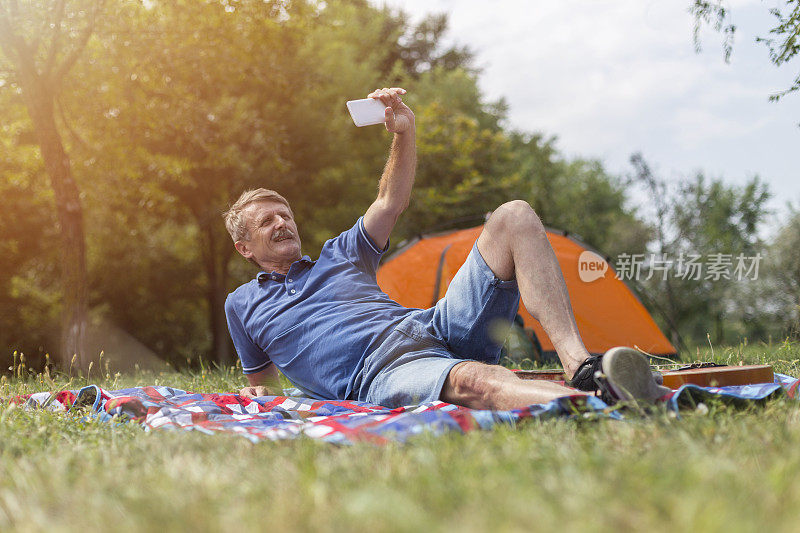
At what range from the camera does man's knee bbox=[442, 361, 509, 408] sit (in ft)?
7.37

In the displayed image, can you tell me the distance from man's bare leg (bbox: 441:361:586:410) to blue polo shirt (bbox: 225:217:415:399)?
452 millimetres

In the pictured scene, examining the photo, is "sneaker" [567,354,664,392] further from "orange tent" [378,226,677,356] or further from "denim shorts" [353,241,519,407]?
"orange tent" [378,226,677,356]

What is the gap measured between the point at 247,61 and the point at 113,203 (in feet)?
12.7

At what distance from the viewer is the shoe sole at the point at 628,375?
188 centimetres

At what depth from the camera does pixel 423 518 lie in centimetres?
104

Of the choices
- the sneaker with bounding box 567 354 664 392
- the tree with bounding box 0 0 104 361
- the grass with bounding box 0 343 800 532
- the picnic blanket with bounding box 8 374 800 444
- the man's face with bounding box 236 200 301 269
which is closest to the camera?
the grass with bounding box 0 343 800 532

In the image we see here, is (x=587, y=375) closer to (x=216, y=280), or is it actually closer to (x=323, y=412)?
(x=323, y=412)

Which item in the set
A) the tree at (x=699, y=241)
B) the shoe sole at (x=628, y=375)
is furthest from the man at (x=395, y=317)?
the tree at (x=699, y=241)

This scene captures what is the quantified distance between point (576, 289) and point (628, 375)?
4.40 m

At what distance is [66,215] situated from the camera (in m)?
6.34

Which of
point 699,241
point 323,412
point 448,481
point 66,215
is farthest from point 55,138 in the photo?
point 699,241

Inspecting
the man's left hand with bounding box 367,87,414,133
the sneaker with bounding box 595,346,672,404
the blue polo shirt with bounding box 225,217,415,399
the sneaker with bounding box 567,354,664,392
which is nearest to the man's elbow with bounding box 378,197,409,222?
the blue polo shirt with bounding box 225,217,415,399

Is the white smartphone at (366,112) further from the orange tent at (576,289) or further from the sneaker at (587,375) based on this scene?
the orange tent at (576,289)

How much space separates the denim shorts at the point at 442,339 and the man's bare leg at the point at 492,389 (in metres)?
A: 0.07
